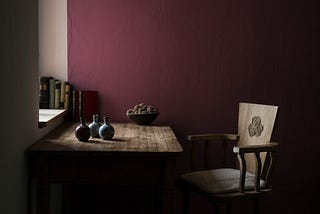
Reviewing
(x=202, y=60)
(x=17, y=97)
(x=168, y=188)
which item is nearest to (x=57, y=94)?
(x=202, y=60)

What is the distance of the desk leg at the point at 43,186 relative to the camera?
2.27 meters

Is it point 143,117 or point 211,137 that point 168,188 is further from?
point 143,117

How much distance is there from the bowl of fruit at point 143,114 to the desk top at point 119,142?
0.14 metres

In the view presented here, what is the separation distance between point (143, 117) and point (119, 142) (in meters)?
0.71

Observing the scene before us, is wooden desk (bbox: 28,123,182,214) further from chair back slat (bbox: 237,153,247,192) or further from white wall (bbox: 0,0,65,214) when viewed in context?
chair back slat (bbox: 237,153,247,192)

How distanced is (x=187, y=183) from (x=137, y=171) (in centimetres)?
59

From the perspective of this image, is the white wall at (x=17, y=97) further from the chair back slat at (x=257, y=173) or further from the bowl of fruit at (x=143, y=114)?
the chair back slat at (x=257, y=173)

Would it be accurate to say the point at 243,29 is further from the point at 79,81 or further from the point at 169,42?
the point at 79,81

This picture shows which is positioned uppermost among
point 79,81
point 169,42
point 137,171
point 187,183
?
point 169,42

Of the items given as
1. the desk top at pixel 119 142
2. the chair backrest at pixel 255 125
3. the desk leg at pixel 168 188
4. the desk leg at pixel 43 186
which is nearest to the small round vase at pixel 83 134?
the desk top at pixel 119 142

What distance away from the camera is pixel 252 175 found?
2.86 metres

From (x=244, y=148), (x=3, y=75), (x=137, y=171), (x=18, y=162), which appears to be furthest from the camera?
(x=244, y=148)

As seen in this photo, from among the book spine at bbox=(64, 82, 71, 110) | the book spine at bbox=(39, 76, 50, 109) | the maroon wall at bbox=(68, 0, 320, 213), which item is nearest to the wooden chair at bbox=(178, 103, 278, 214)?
the maroon wall at bbox=(68, 0, 320, 213)

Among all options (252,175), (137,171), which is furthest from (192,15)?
(137,171)
